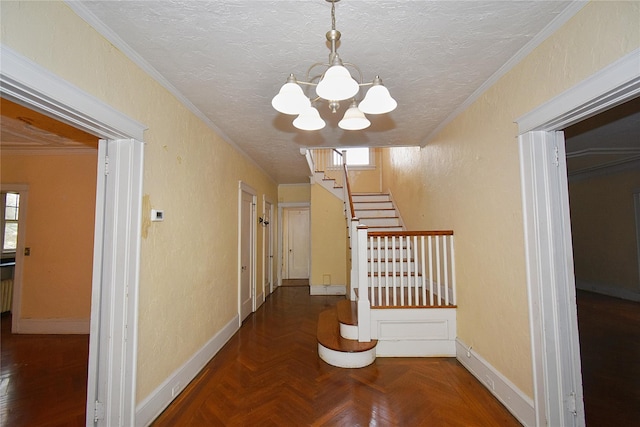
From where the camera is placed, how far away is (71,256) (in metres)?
4.04

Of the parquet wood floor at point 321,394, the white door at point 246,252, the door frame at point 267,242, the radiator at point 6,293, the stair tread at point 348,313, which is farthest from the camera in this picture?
Result: the door frame at point 267,242

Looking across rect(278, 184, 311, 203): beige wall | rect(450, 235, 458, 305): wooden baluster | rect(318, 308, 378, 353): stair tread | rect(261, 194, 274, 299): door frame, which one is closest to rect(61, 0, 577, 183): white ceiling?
rect(450, 235, 458, 305): wooden baluster

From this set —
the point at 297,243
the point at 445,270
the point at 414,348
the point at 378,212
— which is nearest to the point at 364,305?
the point at 414,348

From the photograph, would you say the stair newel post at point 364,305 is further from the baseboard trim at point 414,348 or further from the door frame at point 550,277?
the door frame at point 550,277

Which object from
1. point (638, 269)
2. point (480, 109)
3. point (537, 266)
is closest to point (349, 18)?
point (480, 109)

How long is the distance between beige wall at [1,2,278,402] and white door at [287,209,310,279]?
421 centimetres

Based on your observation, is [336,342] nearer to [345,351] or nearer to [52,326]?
[345,351]

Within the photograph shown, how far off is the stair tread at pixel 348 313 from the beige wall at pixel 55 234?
359 cm

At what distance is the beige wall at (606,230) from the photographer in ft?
17.8

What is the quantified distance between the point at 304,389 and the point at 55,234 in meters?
4.19

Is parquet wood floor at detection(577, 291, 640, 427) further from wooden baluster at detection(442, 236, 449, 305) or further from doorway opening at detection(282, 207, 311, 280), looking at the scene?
doorway opening at detection(282, 207, 311, 280)

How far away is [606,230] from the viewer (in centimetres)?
586

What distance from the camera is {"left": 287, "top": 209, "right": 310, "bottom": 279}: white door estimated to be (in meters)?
7.99

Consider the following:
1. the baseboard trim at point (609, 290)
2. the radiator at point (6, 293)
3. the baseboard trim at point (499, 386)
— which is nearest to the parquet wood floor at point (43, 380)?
the radiator at point (6, 293)
